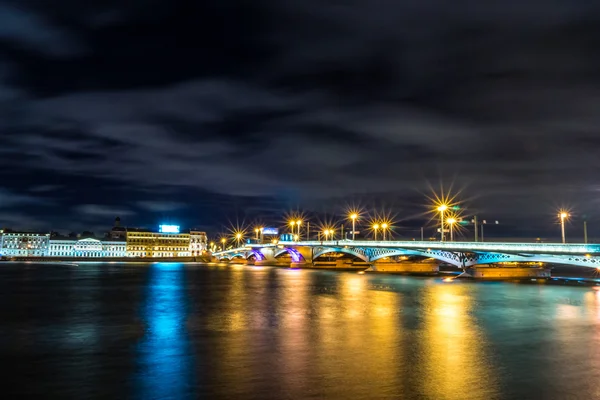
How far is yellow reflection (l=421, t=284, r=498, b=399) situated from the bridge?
1387 inches

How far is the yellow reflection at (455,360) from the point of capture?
542 inches

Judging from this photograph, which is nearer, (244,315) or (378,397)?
(378,397)

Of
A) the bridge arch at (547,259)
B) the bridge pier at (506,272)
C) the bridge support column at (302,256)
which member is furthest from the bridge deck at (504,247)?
the bridge support column at (302,256)

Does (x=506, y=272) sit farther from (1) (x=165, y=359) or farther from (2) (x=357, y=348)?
(1) (x=165, y=359)

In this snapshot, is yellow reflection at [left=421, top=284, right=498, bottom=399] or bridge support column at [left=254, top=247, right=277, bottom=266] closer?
yellow reflection at [left=421, top=284, right=498, bottom=399]

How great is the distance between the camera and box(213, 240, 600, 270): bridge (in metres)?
58.9

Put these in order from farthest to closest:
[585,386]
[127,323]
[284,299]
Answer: [284,299]
[127,323]
[585,386]

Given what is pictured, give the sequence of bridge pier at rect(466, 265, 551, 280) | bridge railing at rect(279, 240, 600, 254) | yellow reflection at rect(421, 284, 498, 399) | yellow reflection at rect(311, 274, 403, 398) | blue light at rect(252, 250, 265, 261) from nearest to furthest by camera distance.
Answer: yellow reflection at rect(421, 284, 498, 399) → yellow reflection at rect(311, 274, 403, 398) → bridge railing at rect(279, 240, 600, 254) → bridge pier at rect(466, 265, 551, 280) → blue light at rect(252, 250, 265, 261)

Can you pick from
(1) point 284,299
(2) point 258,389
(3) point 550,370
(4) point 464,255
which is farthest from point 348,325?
(4) point 464,255

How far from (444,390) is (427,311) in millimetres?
21656

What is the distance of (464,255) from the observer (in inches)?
3356

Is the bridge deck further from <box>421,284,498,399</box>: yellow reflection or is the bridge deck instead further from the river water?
<box>421,284,498,399</box>: yellow reflection

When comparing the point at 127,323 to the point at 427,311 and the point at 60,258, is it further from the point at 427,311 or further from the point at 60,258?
the point at 60,258

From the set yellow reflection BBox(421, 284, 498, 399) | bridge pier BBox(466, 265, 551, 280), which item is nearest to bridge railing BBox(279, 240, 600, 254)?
bridge pier BBox(466, 265, 551, 280)
